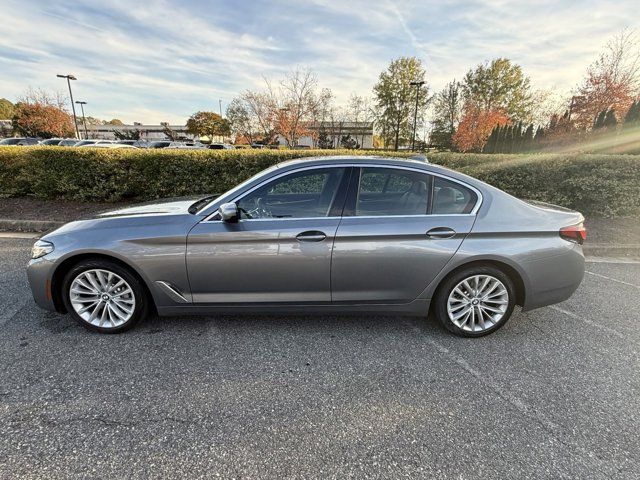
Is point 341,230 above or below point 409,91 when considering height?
below

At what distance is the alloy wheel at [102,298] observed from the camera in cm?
290

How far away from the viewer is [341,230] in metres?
2.75

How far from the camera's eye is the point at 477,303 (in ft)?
9.75

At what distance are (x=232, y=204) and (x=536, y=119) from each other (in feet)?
148

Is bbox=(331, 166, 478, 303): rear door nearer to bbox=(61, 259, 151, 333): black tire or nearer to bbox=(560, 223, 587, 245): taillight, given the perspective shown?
bbox=(560, 223, 587, 245): taillight

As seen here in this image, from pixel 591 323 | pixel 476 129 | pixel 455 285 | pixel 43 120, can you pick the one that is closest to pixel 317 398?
pixel 455 285

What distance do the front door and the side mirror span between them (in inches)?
2.6

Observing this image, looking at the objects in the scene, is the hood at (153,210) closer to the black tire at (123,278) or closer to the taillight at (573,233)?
the black tire at (123,278)

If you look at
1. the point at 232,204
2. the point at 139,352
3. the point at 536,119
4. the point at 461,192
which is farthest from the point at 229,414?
the point at 536,119

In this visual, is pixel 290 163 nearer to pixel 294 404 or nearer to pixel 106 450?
pixel 294 404

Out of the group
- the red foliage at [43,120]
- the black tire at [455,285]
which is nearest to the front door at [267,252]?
the black tire at [455,285]

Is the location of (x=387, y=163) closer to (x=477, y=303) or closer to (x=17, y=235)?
(x=477, y=303)

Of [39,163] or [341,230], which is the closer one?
[341,230]

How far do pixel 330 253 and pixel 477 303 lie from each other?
1.35 meters
